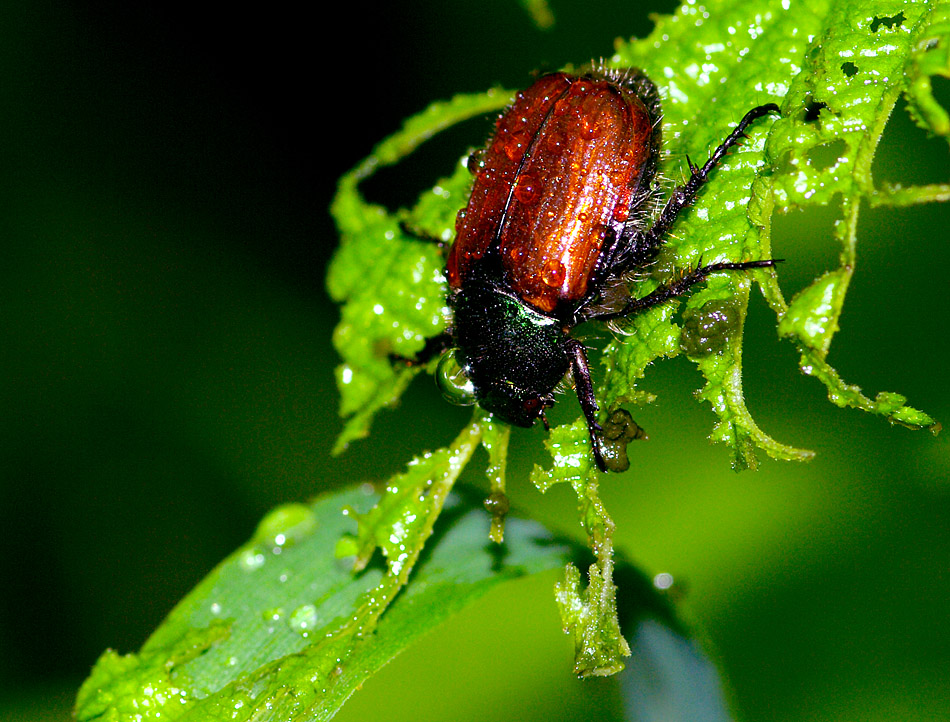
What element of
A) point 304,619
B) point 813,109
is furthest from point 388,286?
point 813,109

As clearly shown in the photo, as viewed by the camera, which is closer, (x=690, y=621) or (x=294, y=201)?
(x=690, y=621)

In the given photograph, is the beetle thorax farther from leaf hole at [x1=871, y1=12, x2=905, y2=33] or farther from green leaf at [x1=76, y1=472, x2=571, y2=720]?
leaf hole at [x1=871, y1=12, x2=905, y2=33]

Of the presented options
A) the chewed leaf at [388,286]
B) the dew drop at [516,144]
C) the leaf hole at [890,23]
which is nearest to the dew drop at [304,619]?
the chewed leaf at [388,286]

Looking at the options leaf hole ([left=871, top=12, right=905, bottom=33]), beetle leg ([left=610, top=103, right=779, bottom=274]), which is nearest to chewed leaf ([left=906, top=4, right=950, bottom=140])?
leaf hole ([left=871, top=12, right=905, bottom=33])

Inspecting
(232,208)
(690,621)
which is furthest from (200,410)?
(690,621)

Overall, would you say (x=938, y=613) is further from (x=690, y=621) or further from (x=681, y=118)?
(x=681, y=118)

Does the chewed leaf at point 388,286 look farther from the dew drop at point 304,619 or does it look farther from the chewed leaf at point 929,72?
the chewed leaf at point 929,72
